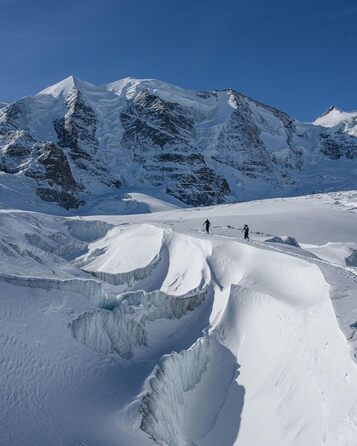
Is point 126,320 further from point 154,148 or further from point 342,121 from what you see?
point 342,121

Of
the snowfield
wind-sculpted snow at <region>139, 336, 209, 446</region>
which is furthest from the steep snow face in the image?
wind-sculpted snow at <region>139, 336, 209, 446</region>

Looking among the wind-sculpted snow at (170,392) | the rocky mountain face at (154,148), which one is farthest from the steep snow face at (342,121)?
the wind-sculpted snow at (170,392)

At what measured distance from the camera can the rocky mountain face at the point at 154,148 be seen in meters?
94.8

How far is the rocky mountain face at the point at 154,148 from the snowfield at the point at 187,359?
6723 cm

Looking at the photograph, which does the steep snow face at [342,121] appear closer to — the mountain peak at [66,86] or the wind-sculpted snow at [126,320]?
the mountain peak at [66,86]

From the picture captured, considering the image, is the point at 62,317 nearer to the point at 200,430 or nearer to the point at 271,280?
the point at 200,430

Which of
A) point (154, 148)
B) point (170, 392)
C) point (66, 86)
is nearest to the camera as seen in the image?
point (170, 392)

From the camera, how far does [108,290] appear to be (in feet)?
60.8

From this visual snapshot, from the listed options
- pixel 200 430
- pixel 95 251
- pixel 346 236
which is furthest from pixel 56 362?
pixel 346 236

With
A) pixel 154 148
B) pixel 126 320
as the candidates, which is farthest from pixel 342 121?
pixel 126 320

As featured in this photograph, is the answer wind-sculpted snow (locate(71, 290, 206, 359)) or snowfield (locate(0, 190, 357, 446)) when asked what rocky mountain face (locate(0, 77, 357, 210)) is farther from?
snowfield (locate(0, 190, 357, 446))

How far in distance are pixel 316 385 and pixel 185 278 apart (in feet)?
37.9

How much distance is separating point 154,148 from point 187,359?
111 meters

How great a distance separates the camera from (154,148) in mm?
122375
